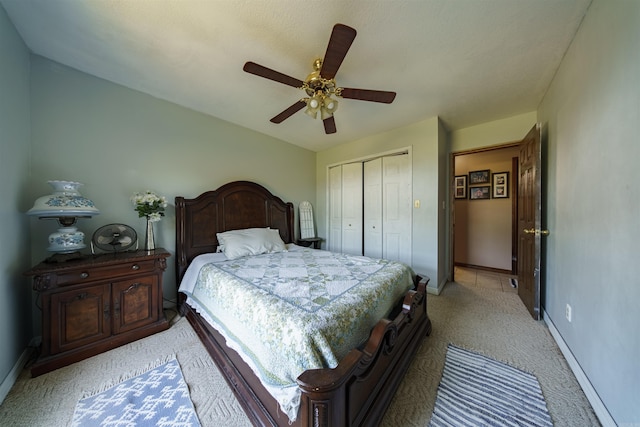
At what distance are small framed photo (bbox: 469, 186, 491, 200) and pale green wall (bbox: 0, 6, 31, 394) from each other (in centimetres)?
600

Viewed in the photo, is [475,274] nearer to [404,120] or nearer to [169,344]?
[404,120]

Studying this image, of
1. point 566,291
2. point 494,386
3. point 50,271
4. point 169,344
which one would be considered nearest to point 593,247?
point 566,291

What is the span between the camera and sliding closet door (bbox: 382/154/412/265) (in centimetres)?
326

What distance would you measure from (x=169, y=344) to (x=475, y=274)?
15.5 feet

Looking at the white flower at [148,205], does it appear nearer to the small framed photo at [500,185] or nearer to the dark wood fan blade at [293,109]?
the dark wood fan blade at [293,109]

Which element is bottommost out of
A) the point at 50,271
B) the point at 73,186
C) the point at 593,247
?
the point at 50,271

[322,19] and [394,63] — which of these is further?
[394,63]

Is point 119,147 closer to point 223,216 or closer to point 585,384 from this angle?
point 223,216

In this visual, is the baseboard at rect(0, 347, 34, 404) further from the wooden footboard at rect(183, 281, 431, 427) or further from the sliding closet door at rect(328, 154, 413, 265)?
the sliding closet door at rect(328, 154, 413, 265)

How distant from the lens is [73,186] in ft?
5.85

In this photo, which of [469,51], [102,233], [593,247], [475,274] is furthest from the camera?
[475,274]

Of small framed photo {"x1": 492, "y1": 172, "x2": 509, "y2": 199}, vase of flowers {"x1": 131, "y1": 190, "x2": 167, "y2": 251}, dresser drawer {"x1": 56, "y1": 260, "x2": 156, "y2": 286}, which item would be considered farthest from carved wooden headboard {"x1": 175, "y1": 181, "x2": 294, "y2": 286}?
small framed photo {"x1": 492, "y1": 172, "x2": 509, "y2": 199}

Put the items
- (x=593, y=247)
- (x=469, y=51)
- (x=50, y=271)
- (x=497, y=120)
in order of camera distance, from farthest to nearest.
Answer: (x=497, y=120) → (x=469, y=51) → (x=50, y=271) → (x=593, y=247)

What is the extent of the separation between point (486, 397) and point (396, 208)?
94.3 inches
